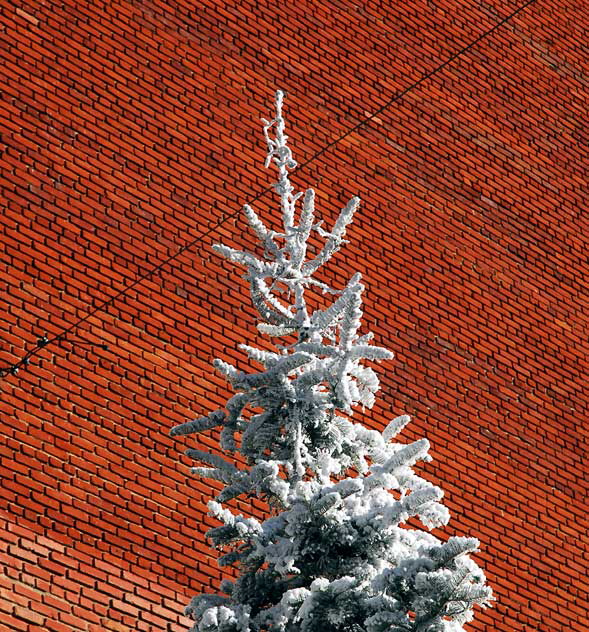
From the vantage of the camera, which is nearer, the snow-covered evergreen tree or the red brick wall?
the snow-covered evergreen tree

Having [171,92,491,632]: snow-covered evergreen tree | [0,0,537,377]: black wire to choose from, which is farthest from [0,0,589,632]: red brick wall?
[171,92,491,632]: snow-covered evergreen tree

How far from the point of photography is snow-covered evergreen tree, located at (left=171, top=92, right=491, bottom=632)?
20.5ft

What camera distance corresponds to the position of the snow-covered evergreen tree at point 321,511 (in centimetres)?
626

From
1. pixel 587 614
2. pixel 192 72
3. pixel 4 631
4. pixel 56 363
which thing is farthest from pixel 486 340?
pixel 4 631

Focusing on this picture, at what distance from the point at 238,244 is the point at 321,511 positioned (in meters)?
5.27

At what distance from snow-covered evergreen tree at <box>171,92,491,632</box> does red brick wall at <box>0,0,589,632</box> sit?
9.17ft

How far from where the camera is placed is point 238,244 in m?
11.6

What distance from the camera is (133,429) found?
1017 cm

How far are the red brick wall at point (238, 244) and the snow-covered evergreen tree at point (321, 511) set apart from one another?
2.79 meters

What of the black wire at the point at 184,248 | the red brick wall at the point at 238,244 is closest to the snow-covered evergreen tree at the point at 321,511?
the black wire at the point at 184,248

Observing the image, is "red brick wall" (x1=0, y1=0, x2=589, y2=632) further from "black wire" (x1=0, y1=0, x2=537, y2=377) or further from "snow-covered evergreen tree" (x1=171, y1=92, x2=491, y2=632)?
"snow-covered evergreen tree" (x1=171, y1=92, x2=491, y2=632)

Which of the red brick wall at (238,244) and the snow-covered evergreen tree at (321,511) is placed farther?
the red brick wall at (238,244)

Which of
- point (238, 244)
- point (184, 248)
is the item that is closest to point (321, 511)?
point (184, 248)

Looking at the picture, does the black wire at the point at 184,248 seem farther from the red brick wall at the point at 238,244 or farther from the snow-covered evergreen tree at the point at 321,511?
the snow-covered evergreen tree at the point at 321,511
